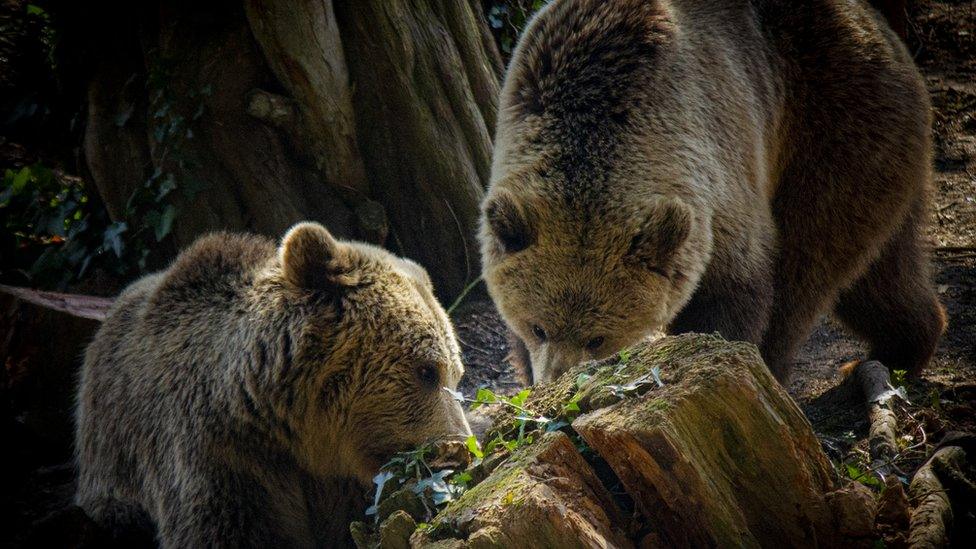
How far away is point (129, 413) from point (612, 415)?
2449 millimetres

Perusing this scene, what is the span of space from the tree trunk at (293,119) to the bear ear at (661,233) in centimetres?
226

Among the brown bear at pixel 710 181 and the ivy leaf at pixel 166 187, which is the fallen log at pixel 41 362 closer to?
the ivy leaf at pixel 166 187

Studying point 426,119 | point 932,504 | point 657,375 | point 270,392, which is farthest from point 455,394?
point 426,119

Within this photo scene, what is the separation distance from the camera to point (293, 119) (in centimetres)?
587

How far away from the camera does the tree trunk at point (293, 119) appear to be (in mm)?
5773

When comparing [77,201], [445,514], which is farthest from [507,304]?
[77,201]

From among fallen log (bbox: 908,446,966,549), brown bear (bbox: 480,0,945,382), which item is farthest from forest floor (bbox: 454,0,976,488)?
brown bear (bbox: 480,0,945,382)

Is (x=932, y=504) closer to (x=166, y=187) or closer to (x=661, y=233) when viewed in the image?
(x=661, y=233)

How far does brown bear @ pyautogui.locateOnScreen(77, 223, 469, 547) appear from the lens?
11.4 feet

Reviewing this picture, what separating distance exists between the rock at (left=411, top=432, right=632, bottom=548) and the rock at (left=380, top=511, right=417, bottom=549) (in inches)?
3.2

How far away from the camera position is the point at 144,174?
6.14 m

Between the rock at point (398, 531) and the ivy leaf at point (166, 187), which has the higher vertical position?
the ivy leaf at point (166, 187)

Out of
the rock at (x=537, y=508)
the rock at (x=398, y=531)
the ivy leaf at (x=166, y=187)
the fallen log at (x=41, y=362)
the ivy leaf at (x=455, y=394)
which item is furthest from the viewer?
the ivy leaf at (x=166, y=187)

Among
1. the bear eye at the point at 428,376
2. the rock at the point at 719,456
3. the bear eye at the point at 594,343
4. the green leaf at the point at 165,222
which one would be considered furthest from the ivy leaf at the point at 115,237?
the rock at the point at 719,456
